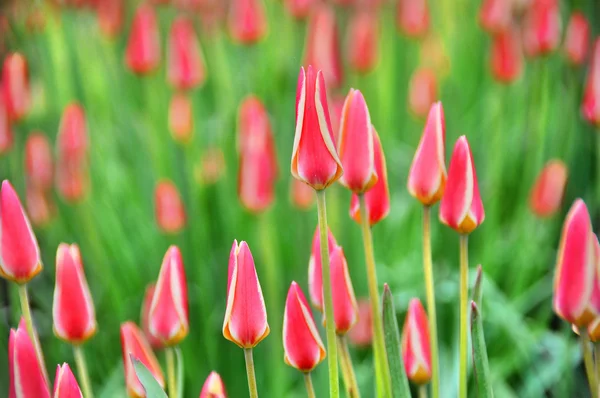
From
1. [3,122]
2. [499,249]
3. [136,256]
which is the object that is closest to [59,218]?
[136,256]

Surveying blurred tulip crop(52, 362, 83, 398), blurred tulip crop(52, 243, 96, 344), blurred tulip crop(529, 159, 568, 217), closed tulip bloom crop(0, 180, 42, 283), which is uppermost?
closed tulip bloom crop(0, 180, 42, 283)

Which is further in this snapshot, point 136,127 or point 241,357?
point 136,127

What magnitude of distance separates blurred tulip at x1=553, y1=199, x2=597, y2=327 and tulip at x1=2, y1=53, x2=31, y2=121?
3.20ft

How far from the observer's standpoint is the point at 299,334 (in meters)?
0.52

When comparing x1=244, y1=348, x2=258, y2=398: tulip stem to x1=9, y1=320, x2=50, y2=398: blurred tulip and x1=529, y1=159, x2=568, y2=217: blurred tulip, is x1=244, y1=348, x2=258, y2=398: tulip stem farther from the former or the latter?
x1=529, y1=159, x2=568, y2=217: blurred tulip

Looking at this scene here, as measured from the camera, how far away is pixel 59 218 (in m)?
1.41

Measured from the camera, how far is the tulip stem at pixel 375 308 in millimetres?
553

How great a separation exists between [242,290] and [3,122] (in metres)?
0.76

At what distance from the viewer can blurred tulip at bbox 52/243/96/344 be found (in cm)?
58

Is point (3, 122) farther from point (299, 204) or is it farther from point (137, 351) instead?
point (137, 351)

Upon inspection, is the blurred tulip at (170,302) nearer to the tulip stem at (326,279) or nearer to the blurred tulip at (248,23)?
the tulip stem at (326,279)

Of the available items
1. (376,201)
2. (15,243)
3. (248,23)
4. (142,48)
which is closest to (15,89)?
(142,48)

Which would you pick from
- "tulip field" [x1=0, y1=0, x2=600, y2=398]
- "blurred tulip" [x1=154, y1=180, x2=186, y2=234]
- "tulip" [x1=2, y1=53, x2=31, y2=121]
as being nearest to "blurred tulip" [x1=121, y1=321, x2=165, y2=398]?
"tulip field" [x1=0, y1=0, x2=600, y2=398]

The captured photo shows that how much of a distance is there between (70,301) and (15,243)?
0.06m
